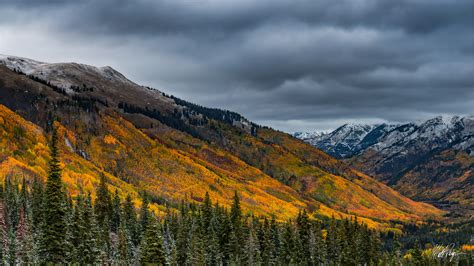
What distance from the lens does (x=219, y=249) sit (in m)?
125

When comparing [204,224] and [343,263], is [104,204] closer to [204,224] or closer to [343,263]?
[204,224]

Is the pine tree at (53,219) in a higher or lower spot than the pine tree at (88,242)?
higher

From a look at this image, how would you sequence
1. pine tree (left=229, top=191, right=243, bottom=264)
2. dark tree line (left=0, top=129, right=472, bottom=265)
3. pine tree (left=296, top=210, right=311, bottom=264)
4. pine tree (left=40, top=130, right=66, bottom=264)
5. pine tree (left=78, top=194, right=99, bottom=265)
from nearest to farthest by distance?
pine tree (left=40, top=130, right=66, bottom=264), dark tree line (left=0, top=129, right=472, bottom=265), pine tree (left=78, top=194, right=99, bottom=265), pine tree (left=229, top=191, right=243, bottom=264), pine tree (left=296, top=210, right=311, bottom=264)

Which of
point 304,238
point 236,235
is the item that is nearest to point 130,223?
point 236,235

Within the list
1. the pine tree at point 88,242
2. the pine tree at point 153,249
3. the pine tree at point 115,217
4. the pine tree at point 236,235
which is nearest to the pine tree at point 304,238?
the pine tree at point 236,235

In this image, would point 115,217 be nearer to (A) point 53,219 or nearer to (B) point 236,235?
(B) point 236,235

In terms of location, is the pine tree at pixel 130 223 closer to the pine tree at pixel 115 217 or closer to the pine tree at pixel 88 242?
the pine tree at pixel 115 217

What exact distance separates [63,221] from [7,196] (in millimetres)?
113958

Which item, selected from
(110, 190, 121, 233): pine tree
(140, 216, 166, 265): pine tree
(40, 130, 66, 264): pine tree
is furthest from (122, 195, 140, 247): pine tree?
(40, 130, 66, 264): pine tree

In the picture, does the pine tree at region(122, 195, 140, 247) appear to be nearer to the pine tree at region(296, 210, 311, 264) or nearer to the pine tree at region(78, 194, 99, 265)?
the pine tree at region(296, 210, 311, 264)

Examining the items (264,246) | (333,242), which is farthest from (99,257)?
(333,242)

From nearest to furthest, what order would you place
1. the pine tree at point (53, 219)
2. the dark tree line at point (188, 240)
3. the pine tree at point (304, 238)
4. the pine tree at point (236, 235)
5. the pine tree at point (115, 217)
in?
1. the pine tree at point (53, 219)
2. the dark tree line at point (188, 240)
3. the pine tree at point (236, 235)
4. the pine tree at point (304, 238)
5. the pine tree at point (115, 217)

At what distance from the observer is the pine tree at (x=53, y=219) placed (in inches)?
2302

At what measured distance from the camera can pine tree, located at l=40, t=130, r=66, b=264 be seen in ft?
192
